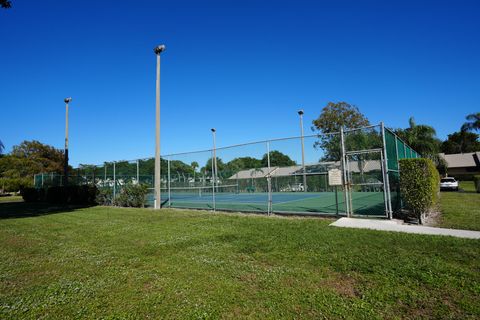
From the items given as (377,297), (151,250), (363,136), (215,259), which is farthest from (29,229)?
(363,136)

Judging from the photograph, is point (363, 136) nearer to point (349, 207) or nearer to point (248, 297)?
point (349, 207)

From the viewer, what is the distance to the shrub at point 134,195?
16328 mm

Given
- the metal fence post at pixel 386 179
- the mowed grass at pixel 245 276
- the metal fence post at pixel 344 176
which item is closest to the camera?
the mowed grass at pixel 245 276

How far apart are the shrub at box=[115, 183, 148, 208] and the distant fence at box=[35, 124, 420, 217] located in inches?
19.1

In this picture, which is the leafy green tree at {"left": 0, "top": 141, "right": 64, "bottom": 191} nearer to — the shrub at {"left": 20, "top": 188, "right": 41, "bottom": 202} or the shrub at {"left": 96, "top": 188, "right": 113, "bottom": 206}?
the shrub at {"left": 20, "top": 188, "right": 41, "bottom": 202}

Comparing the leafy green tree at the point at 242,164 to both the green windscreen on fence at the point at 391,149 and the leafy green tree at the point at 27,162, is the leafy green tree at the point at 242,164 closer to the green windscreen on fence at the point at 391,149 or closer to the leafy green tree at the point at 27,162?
the green windscreen on fence at the point at 391,149

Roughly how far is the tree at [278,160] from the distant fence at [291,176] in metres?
0.05

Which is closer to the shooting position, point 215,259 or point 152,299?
point 152,299

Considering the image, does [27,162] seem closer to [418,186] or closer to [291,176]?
[291,176]

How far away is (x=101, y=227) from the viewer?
29.7ft

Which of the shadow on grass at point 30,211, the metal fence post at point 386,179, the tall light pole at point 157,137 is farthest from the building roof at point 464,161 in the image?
the shadow on grass at point 30,211

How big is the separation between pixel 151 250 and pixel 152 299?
98.2 inches

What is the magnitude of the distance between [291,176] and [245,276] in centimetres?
853

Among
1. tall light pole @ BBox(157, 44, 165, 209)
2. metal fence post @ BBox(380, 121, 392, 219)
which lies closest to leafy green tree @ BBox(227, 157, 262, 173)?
tall light pole @ BBox(157, 44, 165, 209)
